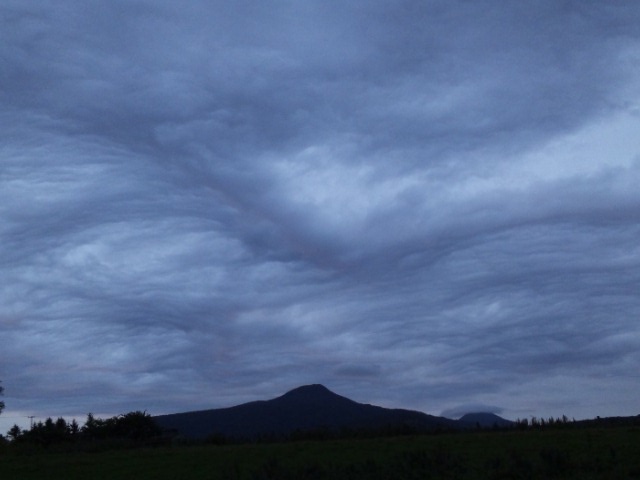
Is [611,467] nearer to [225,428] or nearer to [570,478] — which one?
[570,478]

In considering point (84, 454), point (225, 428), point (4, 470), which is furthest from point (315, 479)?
point (225, 428)

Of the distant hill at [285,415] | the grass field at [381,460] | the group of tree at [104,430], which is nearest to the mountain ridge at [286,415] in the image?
the distant hill at [285,415]

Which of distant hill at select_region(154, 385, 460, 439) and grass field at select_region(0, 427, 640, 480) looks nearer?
grass field at select_region(0, 427, 640, 480)

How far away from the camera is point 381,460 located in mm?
42938

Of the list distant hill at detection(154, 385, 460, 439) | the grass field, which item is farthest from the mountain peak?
the grass field

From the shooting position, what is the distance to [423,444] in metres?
48.6

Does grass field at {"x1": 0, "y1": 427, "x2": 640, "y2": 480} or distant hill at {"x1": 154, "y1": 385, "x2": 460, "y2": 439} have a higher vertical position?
distant hill at {"x1": 154, "y1": 385, "x2": 460, "y2": 439}

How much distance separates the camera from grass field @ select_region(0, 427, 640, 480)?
35750mm

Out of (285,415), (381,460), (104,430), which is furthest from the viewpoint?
(285,415)

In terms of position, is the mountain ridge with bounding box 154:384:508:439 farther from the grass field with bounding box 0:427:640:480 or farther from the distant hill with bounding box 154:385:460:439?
the grass field with bounding box 0:427:640:480

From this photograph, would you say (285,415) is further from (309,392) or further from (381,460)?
(381,460)

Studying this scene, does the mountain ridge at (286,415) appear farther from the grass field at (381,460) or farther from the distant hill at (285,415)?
the grass field at (381,460)

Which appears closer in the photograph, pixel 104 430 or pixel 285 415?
pixel 104 430

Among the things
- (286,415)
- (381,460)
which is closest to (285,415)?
(286,415)
